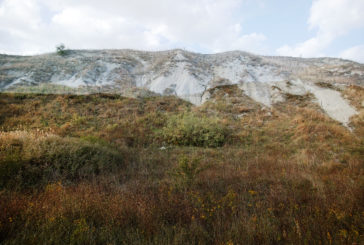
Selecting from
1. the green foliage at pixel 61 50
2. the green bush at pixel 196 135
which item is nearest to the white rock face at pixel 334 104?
the green bush at pixel 196 135

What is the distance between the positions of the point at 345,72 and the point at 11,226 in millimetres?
33000

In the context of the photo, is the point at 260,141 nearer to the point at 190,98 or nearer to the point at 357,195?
the point at 357,195

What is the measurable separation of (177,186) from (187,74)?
73.5 ft

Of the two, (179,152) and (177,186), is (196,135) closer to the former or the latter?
(179,152)

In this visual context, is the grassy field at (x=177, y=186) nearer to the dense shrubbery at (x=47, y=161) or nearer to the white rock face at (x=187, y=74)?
the dense shrubbery at (x=47, y=161)

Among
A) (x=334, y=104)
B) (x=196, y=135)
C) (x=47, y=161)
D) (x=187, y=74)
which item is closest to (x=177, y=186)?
(x=47, y=161)

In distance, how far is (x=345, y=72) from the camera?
76.1 feet

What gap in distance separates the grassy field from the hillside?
0.03 metres

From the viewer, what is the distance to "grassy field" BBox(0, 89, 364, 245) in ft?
8.40

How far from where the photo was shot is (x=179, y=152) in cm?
880

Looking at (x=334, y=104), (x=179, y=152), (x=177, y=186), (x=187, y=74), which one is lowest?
(x=179, y=152)

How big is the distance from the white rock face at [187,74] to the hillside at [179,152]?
0.82ft

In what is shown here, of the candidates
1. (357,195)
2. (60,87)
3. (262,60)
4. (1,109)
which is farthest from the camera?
(262,60)

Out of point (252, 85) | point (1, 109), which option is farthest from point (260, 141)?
point (1, 109)
